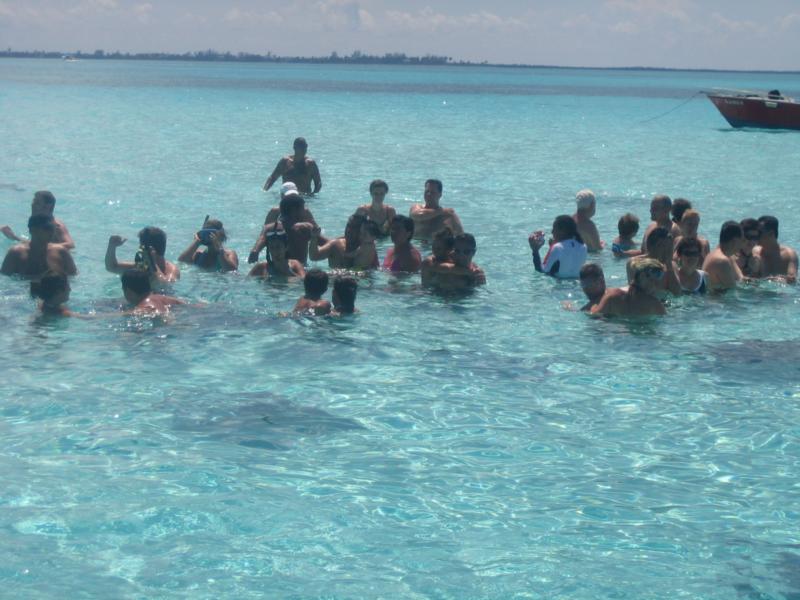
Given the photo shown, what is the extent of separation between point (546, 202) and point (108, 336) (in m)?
12.4

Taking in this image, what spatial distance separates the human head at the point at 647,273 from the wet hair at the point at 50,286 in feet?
17.3

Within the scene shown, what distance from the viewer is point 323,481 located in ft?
20.0

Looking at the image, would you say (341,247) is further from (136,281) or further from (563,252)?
(136,281)

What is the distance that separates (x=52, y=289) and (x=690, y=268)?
20.6 ft

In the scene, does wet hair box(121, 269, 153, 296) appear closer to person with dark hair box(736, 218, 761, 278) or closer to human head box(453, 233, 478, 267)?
human head box(453, 233, 478, 267)

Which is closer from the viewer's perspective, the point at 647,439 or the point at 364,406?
the point at 647,439

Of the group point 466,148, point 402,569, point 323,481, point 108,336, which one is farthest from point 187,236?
point 466,148

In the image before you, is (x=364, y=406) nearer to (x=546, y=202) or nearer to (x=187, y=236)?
(x=187, y=236)

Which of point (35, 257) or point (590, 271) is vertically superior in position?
point (590, 271)

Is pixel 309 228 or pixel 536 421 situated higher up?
pixel 309 228

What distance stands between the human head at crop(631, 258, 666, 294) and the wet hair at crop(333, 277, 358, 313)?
2615mm

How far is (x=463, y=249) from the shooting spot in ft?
33.4

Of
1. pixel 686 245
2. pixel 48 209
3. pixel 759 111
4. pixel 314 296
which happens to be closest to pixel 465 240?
pixel 314 296

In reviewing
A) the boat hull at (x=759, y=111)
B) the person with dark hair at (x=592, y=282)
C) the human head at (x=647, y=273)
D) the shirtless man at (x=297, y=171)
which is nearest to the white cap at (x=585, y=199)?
the person with dark hair at (x=592, y=282)
